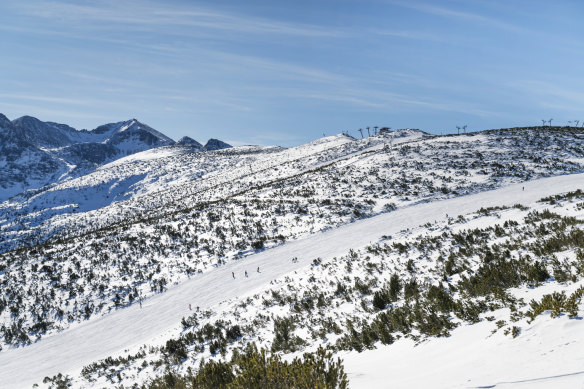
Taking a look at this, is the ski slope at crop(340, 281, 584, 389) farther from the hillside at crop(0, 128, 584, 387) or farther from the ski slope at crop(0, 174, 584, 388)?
the ski slope at crop(0, 174, 584, 388)

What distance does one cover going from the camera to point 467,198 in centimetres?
3016

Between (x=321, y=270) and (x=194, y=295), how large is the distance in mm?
8004

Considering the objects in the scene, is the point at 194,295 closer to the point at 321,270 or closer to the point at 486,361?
the point at 321,270

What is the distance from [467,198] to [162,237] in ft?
98.2

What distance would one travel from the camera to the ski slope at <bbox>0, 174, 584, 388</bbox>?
48.5 ft

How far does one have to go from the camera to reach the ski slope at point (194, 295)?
14.8 m

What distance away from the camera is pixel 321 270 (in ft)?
56.6

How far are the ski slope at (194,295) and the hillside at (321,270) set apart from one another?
12 centimetres

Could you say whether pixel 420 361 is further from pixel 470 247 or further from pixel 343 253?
pixel 343 253

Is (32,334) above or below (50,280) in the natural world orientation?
below

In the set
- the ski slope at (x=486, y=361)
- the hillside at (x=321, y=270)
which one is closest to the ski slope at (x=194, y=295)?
the hillside at (x=321, y=270)

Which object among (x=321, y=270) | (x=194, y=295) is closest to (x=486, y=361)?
(x=321, y=270)

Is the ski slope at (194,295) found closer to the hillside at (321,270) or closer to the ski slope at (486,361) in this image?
the hillside at (321,270)

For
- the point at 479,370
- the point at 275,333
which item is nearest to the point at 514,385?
the point at 479,370
